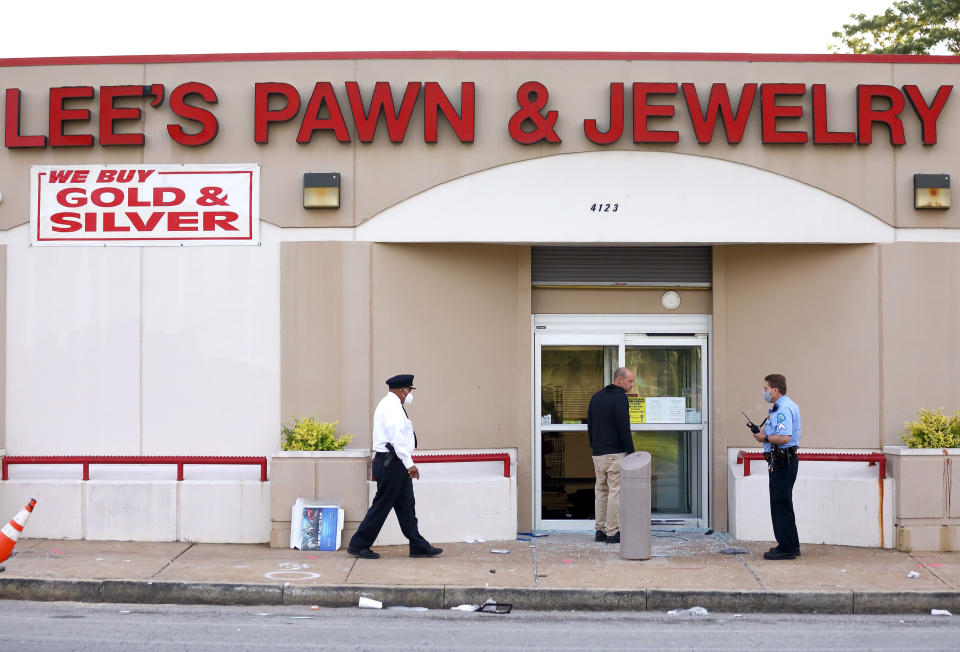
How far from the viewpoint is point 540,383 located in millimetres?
12312

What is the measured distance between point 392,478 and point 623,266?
399cm

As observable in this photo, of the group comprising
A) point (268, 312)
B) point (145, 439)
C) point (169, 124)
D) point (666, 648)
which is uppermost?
point (169, 124)

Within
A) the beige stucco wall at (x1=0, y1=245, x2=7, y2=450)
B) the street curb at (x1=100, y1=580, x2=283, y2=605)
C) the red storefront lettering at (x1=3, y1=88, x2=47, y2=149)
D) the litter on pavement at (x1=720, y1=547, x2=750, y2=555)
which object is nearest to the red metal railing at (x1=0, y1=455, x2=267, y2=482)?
the beige stucco wall at (x1=0, y1=245, x2=7, y2=450)

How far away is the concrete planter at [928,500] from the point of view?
420 inches

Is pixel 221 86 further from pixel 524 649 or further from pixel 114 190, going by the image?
pixel 524 649

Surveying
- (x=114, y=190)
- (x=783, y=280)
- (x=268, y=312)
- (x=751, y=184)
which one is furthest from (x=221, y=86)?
(x=783, y=280)

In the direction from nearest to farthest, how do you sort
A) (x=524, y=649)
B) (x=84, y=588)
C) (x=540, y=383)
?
(x=524, y=649)
(x=84, y=588)
(x=540, y=383)

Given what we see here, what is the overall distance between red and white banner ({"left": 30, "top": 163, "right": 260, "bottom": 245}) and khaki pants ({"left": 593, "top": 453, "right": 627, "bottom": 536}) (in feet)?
14.8

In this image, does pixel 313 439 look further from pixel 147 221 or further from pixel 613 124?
pixel 613 124

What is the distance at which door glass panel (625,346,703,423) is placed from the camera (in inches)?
488

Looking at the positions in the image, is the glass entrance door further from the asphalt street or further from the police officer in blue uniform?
the asphalt street

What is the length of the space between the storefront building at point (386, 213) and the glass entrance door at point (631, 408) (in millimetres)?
1106

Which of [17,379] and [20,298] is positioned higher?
[20,298]

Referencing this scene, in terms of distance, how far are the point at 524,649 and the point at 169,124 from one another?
7238 millimetres
